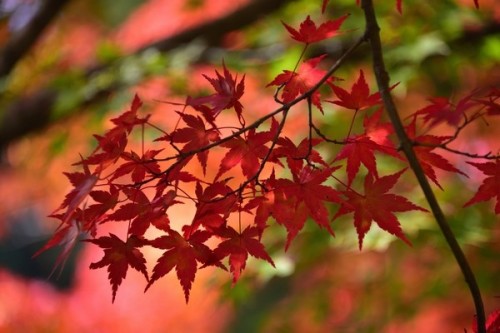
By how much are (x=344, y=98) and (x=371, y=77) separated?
5.39 feet

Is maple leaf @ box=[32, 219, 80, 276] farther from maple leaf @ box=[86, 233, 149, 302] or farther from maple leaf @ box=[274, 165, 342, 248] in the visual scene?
maple leaf @ box=[274, 165, 342, 248]

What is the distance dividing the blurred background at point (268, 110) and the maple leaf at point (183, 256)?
Result: 1.72 ft

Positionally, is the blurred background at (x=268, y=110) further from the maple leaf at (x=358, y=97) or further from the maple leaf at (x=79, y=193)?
the maple leaf at (x=79, y=193)

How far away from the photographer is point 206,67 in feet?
7.97

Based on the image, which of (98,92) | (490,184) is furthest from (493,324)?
(98,92)

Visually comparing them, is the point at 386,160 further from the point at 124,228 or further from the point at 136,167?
the point at 124,228


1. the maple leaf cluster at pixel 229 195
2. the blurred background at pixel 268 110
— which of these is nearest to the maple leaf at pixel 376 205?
the maple leaf cluster at pixel 229 195

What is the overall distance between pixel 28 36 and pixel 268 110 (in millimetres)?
801

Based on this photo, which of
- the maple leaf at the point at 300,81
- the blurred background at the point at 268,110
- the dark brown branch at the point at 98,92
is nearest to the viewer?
the maple leaf at the point at 300,81

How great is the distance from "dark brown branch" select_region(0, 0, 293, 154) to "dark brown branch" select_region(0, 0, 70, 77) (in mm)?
211

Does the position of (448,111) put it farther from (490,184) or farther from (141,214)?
(141,214)

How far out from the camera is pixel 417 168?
74cm

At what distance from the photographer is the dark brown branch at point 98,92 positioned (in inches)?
87.3

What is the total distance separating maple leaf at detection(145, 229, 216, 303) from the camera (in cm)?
76
